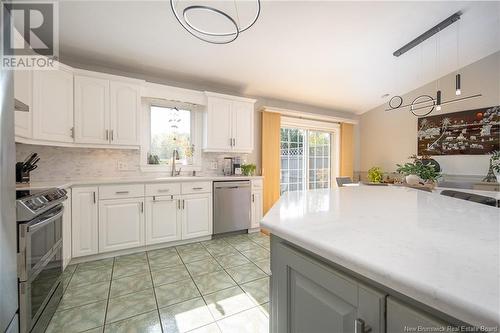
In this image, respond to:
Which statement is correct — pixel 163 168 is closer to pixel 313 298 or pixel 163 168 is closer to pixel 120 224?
pixel 120 224

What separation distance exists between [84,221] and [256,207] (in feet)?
7.86

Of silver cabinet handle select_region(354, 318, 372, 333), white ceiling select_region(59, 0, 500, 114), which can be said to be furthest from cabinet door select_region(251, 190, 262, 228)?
silver cabinet handle select_region(354, 318, 372, 333)

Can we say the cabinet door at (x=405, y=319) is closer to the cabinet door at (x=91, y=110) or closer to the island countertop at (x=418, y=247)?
the island countertop at (x=418, y=247)

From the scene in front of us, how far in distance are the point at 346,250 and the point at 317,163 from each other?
4.87m

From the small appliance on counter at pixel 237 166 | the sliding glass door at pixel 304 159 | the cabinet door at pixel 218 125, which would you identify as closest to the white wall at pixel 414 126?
the sliding glass door at pixel 304 159

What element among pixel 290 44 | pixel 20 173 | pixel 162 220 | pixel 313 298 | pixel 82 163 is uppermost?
pixel 290 44

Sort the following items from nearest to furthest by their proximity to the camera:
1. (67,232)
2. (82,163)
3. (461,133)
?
(67,232) < (82,163) < (461,133)

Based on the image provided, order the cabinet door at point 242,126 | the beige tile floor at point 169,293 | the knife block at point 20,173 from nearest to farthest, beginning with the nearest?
the beige tile floor at point 169,293 → the knife block at point 20,173 → the cabinet door at point 242,126

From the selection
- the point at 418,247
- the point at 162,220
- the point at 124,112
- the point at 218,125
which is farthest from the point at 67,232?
the point at 418,247

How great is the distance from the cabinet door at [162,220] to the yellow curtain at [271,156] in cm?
174

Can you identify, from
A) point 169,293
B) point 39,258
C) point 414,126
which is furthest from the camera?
point 414,126

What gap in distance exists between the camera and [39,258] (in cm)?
136

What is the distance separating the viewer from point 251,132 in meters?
3.86

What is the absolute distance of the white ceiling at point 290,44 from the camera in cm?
232
